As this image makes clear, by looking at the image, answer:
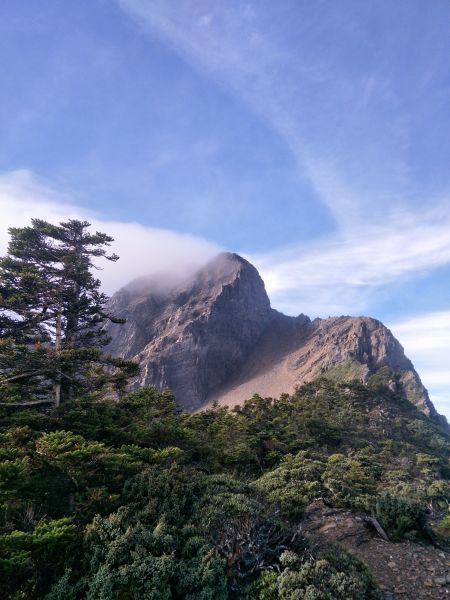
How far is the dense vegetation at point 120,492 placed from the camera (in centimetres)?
756

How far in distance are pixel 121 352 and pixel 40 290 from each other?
457 ft

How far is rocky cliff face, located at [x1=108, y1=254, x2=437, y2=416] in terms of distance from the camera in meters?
121

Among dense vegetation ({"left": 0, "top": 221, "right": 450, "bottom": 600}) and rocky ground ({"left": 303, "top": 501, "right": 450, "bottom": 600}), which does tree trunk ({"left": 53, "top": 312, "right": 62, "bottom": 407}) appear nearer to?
dense vegetation ({"left": 0, "top": 221, "right": 450, "bottom": 600})

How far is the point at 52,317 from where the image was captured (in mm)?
20359

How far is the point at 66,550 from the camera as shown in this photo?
8.44 m

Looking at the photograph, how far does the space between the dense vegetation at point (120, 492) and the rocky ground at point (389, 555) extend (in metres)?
0.68

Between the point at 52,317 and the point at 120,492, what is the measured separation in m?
12.3

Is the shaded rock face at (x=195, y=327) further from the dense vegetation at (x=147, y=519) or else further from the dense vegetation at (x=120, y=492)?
the dense vegetation at (x=147, y=519)

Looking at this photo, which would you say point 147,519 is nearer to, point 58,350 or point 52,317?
point 58,350

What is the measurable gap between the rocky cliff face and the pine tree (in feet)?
311

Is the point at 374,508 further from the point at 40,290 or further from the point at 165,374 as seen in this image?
the point at 165,374

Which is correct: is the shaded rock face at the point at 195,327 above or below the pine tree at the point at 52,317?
above

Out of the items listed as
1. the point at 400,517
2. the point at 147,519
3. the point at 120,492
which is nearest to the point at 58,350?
the point at 120,492

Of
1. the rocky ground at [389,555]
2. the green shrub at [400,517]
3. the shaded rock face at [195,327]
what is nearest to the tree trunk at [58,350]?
the rocky ground at [389,555]
